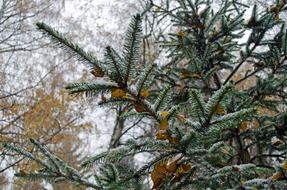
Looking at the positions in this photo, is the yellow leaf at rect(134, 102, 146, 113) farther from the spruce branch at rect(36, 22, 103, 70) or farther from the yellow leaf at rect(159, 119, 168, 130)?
the spruce branch at rect(36, 22, 103, 70)

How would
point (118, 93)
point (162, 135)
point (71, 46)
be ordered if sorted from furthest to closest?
point (162, 135), point (118, 93), point (71, 46)

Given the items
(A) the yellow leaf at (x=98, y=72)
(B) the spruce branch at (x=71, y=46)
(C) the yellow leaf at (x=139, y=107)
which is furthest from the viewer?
(C) the yellow leaf at (x=139, y=107)

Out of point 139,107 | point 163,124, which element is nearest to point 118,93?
point 139,107

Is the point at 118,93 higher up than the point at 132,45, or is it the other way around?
the point at 132,45

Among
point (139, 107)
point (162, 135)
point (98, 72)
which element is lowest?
point (162, 135)

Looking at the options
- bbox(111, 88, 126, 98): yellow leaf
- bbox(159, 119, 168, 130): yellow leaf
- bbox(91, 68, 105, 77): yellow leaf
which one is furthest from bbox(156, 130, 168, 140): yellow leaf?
bbox(91, 68, 105, 77): yellow leaf

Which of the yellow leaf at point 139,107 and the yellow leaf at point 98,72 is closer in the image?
the yellow leaf at point 98,72

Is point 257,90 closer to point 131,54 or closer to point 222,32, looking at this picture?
point 222,32

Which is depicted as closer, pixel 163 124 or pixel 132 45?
pixel 132 45

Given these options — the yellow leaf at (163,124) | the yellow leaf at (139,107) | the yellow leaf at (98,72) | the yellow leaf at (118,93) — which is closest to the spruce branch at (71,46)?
the yellow leaf at (98,72)

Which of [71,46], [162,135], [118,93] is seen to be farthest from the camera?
[162,135]

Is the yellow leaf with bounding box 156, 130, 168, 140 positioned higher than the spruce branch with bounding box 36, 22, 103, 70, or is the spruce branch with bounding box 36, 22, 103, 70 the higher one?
the spruce branch with bounding box 36, 22, 103, 70

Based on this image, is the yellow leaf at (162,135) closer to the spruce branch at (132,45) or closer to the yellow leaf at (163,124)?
the yellow leaf at (163,124)

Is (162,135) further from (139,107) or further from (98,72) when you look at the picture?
(98,72)
